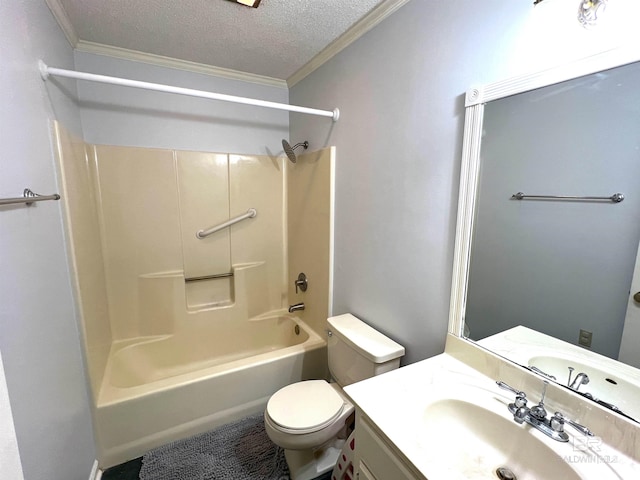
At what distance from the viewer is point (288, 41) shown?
1.70 metres

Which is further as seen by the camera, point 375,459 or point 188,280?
point 188,280

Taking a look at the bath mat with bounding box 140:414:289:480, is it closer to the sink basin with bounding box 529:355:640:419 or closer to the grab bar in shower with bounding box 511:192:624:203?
the sink basin with bounding box 529:355:640:419

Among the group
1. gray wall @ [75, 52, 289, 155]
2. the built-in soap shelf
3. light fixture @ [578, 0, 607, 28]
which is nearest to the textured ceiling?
gray wall @ [75, 52, 289, 155]

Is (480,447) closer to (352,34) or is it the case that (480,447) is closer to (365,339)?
(365,339)

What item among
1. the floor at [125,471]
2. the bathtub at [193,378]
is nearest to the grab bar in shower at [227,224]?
the bathtub at [193,378]

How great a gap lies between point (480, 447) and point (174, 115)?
252 cm

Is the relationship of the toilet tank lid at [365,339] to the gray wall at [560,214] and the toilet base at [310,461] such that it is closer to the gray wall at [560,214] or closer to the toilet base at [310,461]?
the gray wall at [560,214]

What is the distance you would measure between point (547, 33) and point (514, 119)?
237mm

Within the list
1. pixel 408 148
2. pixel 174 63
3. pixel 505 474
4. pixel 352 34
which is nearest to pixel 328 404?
pixel 505 474

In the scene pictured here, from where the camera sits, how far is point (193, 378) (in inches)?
66.1

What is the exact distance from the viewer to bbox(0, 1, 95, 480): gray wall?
847mm

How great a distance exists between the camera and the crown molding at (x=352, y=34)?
1328mm

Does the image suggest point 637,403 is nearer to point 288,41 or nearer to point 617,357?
point 617,357

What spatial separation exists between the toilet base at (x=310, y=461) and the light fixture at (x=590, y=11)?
1.97 metres
